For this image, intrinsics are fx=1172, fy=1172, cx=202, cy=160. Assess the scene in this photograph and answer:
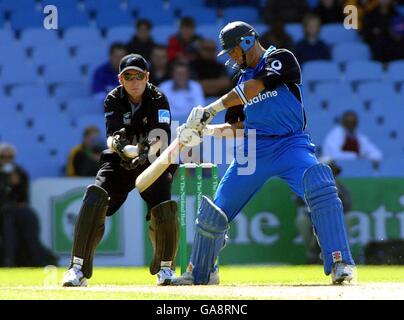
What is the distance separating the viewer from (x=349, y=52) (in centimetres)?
1528

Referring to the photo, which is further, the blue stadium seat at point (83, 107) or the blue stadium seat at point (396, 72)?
the blue stadium seat at point (396, 72)

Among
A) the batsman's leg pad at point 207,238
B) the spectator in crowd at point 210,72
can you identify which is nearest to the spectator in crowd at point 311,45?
the spectator in crowd at point 210,72

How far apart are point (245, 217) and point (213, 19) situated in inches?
148

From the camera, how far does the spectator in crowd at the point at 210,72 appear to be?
14.4 metres

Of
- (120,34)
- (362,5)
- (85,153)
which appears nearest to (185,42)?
(120,34)

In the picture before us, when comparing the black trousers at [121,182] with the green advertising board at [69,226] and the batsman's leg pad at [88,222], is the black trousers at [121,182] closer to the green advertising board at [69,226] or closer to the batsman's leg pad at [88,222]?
the batsman's leg pad at [88,222]

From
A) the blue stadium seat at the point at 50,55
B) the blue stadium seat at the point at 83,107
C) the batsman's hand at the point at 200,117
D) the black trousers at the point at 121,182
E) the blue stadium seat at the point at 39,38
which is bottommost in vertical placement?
the black trousers at the point at 121,182

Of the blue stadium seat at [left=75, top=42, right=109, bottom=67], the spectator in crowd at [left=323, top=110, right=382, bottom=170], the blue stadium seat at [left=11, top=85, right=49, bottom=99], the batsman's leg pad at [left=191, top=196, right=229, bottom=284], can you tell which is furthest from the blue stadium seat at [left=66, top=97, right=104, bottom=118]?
the batsman's leg pad at [left=191, top=196, right=229, bottom=284]

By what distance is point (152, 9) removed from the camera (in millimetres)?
15781

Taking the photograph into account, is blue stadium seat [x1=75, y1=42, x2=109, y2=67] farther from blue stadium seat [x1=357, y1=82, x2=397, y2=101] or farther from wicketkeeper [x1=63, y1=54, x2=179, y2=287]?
wicketkeeper [x1=63, y1=54, x2=179, y2=287]

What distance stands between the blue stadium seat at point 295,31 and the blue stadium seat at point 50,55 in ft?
9.37

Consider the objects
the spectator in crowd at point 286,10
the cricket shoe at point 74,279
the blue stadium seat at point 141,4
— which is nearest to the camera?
the cricket shoe at point 74,279
